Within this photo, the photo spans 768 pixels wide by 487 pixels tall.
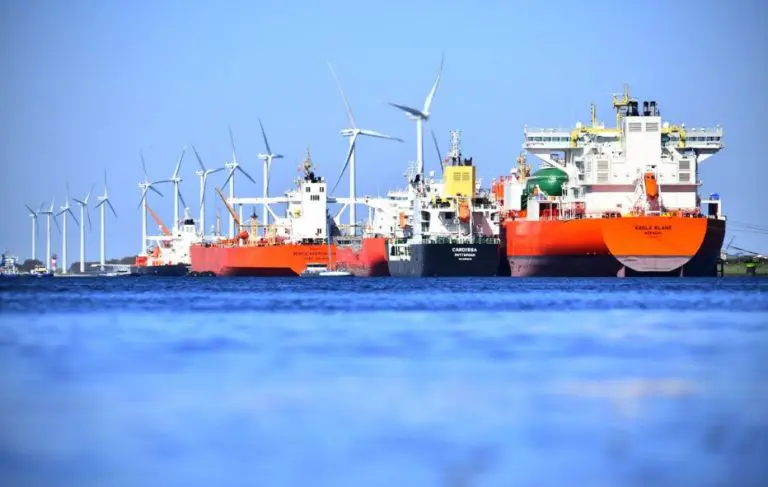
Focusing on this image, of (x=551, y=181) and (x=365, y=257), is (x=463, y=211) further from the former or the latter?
(x=365, y=257)

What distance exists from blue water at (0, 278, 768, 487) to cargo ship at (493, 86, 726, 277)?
151 ft

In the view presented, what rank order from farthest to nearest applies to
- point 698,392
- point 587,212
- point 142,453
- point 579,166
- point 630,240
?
point 579,166 < point 587,212 < point 630,240 < point 698,392 < point 142,453

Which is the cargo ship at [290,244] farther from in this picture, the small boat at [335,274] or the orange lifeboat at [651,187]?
the orange lifeboat at [651,187]

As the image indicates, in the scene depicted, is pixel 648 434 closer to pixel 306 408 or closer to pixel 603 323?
pixel 306 408

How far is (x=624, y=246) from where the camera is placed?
83.6 meters

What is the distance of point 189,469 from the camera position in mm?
14602

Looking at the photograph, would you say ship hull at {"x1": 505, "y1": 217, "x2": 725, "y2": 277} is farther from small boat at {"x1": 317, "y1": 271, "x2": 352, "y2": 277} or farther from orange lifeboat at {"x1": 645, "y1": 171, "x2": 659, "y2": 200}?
small boat at {"x1": 317, "y1": 271, "x2": 352, "y2": 277}

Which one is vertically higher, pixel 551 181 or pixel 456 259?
pixel 551 181


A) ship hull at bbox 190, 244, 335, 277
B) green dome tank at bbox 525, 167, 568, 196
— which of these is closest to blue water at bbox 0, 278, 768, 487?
green dome tank at bbox 525, 167, 568, 196

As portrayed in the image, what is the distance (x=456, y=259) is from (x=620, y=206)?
1268cm

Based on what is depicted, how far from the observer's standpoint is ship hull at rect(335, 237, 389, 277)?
111 meters

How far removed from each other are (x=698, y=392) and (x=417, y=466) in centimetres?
719

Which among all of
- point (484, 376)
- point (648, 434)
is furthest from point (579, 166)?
point (648, 434)

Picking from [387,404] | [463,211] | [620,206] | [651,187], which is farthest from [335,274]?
[387,404]
